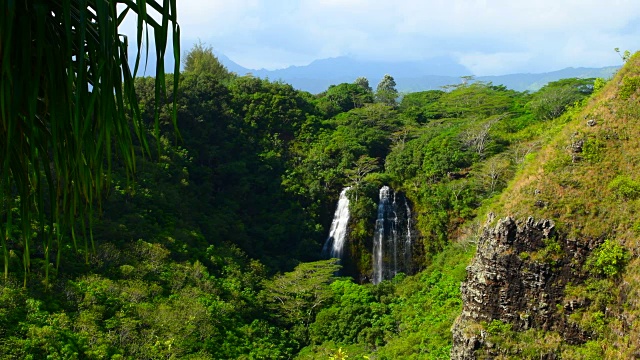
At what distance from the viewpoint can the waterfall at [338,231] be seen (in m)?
23.3

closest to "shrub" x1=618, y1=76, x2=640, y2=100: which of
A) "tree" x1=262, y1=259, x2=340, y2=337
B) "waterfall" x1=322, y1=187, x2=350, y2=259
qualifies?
"tree" x1=262, y1=259, x2=340, y2=337

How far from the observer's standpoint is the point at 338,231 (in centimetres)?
2362

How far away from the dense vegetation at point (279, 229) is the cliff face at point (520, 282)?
349 millimetres

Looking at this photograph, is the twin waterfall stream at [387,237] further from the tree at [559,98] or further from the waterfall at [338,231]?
the tree at [559,98]

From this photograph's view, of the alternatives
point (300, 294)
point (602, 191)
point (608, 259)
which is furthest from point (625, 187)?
point (300, 294)

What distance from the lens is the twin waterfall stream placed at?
74.8 ft

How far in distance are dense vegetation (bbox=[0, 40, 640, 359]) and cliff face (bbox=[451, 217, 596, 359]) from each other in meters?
0.35

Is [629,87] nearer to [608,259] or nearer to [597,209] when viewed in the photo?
[597,209]

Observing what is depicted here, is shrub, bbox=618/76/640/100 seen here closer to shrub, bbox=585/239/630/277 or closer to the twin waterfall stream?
shrub, bbox=585/239/630/277

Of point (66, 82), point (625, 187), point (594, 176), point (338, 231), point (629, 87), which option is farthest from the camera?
point (338, 231)

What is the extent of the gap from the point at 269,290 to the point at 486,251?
9.44 meters

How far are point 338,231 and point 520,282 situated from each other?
13426 mm

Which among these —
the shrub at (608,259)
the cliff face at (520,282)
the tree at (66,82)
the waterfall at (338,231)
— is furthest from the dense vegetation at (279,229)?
the tree at (66,82)

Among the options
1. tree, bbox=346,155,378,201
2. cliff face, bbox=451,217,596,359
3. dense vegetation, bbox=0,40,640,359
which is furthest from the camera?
tree, bbox=346,155,378,201
